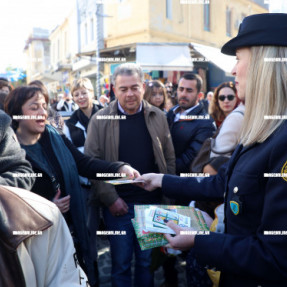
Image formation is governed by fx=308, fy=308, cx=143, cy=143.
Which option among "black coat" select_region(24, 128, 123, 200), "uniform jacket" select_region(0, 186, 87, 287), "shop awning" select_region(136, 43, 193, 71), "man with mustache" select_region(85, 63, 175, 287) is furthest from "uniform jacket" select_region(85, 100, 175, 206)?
"shop awning" select_region(136, 43, 193, 71)

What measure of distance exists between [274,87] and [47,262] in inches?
48.6

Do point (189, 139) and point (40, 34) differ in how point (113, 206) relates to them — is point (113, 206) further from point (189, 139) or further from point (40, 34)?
point (40, 34)

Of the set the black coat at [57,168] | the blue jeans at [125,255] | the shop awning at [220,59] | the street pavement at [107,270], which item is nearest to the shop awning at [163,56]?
the shop awning at [220,59]

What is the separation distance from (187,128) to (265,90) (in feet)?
6.99

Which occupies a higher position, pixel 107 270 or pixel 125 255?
pixel 125 255

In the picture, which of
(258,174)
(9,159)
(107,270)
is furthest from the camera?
(107,270)

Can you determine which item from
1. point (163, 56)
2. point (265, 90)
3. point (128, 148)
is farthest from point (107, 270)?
point (163, 56)

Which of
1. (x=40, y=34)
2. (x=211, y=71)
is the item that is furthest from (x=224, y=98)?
(x=40, y=34)

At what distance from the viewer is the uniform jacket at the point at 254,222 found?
1.19 metres

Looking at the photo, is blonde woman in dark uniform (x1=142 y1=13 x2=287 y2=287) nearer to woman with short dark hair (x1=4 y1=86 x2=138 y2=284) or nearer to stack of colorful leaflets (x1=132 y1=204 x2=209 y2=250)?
stack of colorful leaflets (x1=132 y1=204 x2=209 y2=250)

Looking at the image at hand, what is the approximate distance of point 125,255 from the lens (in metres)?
2.75

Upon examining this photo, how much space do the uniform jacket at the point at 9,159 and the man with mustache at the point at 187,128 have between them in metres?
1.75

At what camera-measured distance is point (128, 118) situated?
2959mm

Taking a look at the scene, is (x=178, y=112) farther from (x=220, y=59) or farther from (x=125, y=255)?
(x=220, y=59)
